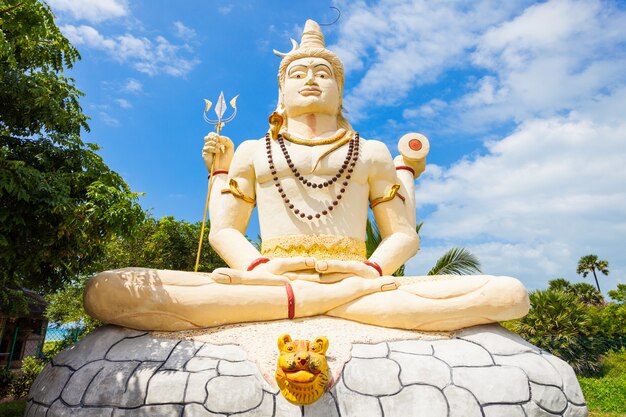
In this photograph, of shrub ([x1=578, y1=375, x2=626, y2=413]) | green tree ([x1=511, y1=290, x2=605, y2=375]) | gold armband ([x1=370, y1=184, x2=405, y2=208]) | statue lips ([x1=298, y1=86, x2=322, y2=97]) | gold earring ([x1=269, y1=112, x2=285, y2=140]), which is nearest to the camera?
gold armband ([x1=370, y1=184, x2=405, y2=208])

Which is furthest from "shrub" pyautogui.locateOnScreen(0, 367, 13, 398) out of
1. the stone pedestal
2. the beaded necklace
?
the beaded necklace

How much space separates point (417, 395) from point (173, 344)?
5.87 ft

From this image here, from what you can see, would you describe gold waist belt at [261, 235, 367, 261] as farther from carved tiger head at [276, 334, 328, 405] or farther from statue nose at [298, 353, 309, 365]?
statue nose at [298, 353, 309, 365]

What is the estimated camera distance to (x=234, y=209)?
16.3 feet

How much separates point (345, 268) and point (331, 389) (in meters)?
1.21

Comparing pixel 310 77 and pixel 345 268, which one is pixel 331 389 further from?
pixel 310 77

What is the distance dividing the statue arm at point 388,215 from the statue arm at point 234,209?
1.27 meters

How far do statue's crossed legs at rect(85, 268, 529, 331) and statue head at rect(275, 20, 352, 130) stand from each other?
223 cm

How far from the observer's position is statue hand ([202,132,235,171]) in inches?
208

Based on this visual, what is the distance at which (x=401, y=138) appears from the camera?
18.0ft

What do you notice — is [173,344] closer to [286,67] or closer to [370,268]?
[370,268]

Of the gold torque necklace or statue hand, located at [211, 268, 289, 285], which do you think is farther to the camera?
the gold torque necklace

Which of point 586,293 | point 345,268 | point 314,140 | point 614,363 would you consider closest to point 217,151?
point 314,140

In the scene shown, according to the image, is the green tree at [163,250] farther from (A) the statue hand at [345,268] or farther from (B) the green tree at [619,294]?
(B) the green tree at [619,294]
